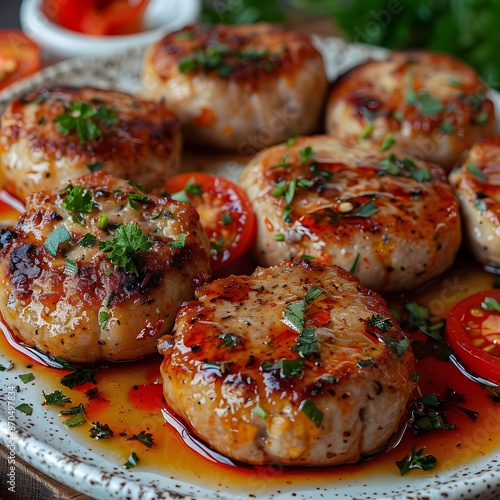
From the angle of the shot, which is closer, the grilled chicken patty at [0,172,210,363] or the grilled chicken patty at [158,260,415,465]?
the grilled chicken patty at [158,260,415,465]

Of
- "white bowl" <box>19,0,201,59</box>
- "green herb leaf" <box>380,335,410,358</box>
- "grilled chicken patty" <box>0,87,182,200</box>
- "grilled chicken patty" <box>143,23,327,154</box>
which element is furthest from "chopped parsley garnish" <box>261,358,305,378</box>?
"white bowl" <box>19,0,201,59</box>

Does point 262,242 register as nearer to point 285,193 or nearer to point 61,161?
point 285,193

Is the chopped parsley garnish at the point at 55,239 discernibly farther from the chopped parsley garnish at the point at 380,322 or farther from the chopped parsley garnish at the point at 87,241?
the chopped parsley garnish at the point at 380,322

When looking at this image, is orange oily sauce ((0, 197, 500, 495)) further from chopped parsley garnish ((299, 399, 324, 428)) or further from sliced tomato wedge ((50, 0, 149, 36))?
sliced tomato wedge ((50, 0, 149, 36))

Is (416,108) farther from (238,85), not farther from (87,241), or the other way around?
(87,241)

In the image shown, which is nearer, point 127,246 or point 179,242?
point 127,246

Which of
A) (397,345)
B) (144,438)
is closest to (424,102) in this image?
(397,345)
